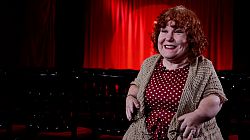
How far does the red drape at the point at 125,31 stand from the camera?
11.0 metres

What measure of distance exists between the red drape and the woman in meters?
9.22

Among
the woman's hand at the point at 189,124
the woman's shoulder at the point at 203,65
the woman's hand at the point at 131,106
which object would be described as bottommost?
the woman's hand at the point at 189,124

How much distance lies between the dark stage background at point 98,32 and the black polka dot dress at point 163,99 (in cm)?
755

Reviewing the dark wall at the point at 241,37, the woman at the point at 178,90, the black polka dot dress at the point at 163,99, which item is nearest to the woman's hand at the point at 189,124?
the woman at the point at 178,90

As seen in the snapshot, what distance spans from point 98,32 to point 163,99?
9.99 m

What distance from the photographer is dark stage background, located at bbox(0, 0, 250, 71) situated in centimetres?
977

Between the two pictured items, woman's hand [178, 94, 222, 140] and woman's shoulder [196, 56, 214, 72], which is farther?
woman's shoulder [196, 56, 214, 72]

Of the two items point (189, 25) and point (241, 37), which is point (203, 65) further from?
point (241, 37)

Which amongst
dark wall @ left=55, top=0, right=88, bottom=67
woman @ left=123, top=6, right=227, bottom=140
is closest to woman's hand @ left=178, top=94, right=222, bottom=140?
woman @ left=123, top=6, right=227, bottom=140

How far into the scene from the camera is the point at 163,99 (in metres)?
1.93

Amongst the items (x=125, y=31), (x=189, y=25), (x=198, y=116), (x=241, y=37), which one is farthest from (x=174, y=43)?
(x=125, y=31)

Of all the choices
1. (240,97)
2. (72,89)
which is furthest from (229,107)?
(72,89)

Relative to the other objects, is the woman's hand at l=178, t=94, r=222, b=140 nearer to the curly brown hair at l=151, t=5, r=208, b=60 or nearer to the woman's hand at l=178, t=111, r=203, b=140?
the woman's hand at l=178, t=111, r=203, b=140

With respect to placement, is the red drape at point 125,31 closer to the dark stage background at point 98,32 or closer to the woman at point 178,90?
the dark stage background at point 98,32
